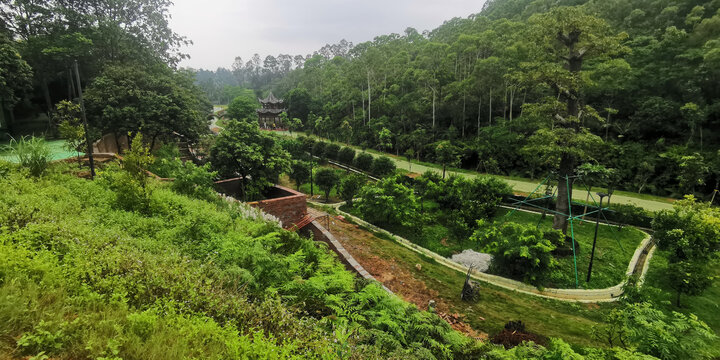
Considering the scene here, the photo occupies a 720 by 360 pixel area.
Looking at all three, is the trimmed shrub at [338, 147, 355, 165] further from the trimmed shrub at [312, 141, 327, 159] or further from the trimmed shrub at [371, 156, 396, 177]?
the trimmed shrub at [371, 156, 396, 177]

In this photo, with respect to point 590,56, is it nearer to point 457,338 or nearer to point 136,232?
point 457,338

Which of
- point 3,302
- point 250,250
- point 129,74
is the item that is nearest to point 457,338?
point 250,250

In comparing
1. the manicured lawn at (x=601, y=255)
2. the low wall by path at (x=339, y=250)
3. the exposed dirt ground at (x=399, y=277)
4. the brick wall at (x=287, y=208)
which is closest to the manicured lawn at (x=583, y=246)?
the manicured lawn at (x=601, y=255)

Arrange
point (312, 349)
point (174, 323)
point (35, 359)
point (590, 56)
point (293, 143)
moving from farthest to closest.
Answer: point (293, 143)
point (590, 56)
point (312, 349)
point (174, 323)
point (35, 359)

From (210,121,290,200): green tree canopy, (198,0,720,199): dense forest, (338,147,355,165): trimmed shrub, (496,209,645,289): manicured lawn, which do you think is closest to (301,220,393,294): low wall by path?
(210,121,290,200): green tree canopy

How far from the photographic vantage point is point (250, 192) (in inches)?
517

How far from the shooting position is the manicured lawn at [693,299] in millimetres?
A: 8936

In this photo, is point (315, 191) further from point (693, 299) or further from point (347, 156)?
point (693, 299)

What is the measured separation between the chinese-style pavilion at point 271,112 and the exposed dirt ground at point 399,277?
49.7m

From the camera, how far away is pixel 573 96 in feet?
41.9

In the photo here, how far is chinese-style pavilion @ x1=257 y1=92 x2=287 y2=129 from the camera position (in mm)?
58344

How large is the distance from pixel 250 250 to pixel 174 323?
6.68 ft

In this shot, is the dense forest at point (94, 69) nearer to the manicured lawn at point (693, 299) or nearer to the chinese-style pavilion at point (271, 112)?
the manicured lawn at point (693, 299)

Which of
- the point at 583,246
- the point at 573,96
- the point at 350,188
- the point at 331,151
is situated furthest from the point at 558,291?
the point at 331,151
